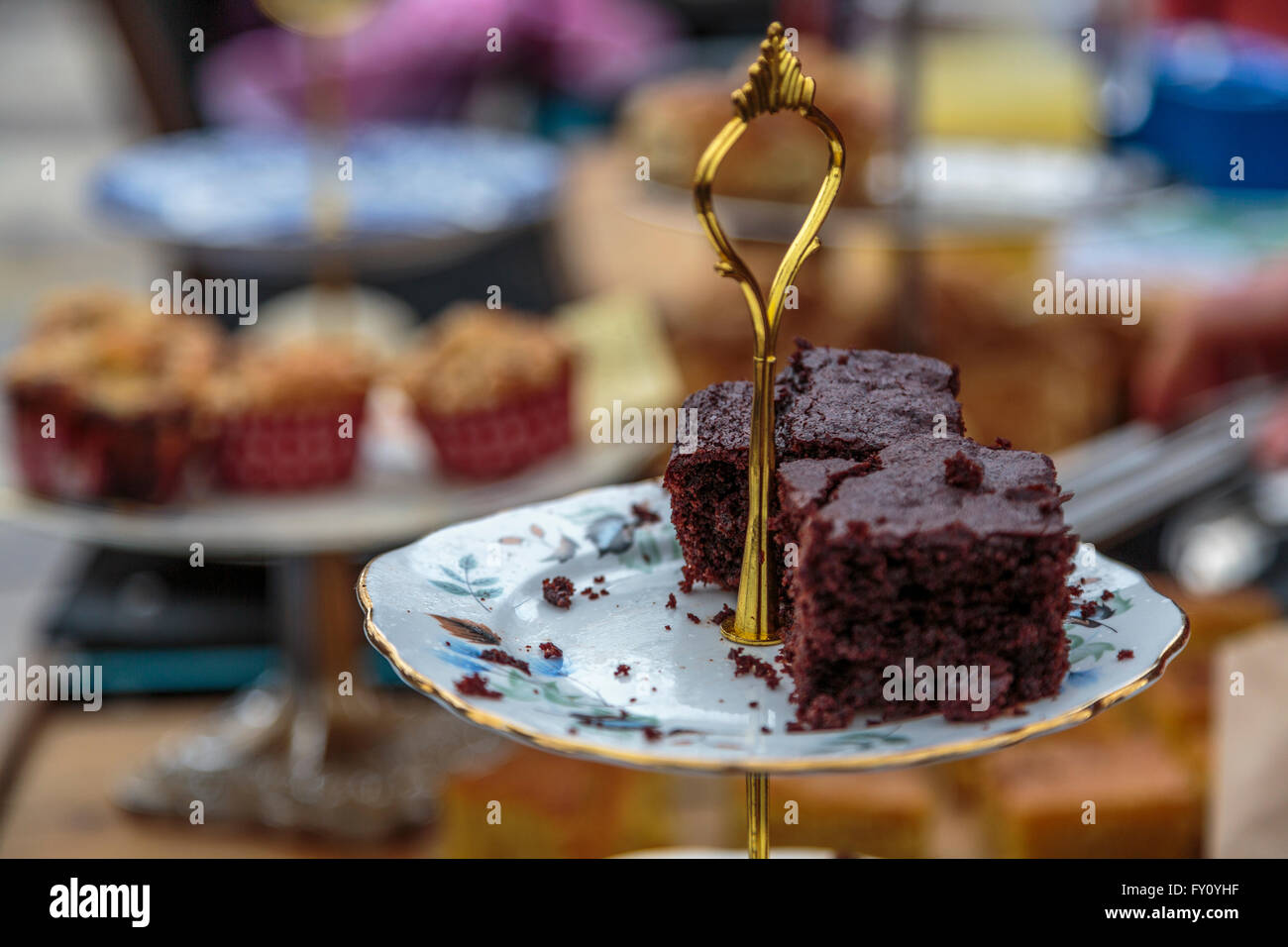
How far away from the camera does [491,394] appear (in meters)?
1.62

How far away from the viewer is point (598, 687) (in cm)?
67

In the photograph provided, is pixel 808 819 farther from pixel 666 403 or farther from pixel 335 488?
pixel 335 488

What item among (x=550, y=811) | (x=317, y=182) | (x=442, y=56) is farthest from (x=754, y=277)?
(x=442, y=56)

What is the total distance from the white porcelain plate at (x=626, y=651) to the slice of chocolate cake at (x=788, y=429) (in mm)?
30

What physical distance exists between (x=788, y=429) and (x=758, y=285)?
0.32ft

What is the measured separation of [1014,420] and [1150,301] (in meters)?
0.37

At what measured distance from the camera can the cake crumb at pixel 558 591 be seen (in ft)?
2.40

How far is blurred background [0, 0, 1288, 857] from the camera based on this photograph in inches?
58.5

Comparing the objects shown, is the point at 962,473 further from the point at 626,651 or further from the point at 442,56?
the point at 442,56

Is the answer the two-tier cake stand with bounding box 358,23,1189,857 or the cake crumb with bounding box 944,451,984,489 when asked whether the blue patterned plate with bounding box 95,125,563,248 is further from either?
the cake crumb with bounding box 944,451,984,489

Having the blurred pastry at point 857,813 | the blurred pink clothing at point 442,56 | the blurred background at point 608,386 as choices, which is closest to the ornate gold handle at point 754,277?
the blurred background at point 608,386

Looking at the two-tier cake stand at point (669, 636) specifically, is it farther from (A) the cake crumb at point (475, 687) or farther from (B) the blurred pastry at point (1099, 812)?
(B) the blurred pastry at point (1099, 812)

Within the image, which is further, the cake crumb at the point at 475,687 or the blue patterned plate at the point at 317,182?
the blue patterned plate at the point at 317,182
